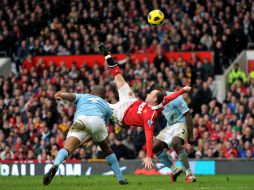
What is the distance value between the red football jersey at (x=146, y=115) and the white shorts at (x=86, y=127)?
3.04 feet

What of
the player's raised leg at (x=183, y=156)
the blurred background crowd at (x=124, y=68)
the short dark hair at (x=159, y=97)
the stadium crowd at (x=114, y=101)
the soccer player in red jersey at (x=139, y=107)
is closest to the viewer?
the soccer player in red jersey at (x=139, y=107)

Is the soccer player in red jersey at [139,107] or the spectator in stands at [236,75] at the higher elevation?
the soccer player in red jersey at [139,107]

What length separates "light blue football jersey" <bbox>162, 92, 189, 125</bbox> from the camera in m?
18.8

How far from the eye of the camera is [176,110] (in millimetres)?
18891

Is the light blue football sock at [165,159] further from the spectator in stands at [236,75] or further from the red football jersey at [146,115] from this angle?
the spectator in stands at [236,75]

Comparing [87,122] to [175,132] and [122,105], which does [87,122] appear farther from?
[175,132]

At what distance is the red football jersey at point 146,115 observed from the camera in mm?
16938

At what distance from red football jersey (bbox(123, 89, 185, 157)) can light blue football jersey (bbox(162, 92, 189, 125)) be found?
0.94 meters

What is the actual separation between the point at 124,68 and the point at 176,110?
12.0 meters

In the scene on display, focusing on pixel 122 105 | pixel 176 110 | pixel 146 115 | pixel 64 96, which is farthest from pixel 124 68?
pixel 64 96

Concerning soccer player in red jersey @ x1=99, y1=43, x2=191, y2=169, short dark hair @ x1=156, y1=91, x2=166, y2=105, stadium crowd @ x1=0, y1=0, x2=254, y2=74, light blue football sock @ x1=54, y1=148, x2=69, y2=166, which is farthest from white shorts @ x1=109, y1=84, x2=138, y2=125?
stadium crowd @ x1=0, y1=0, x2=254, y2=74

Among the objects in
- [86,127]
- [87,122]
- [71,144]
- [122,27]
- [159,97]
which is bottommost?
[71,144]

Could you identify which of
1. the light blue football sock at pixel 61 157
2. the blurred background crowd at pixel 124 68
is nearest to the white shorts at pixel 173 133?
the light blue football sock at pixel 61 157

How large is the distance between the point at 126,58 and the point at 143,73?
5.19 ft
